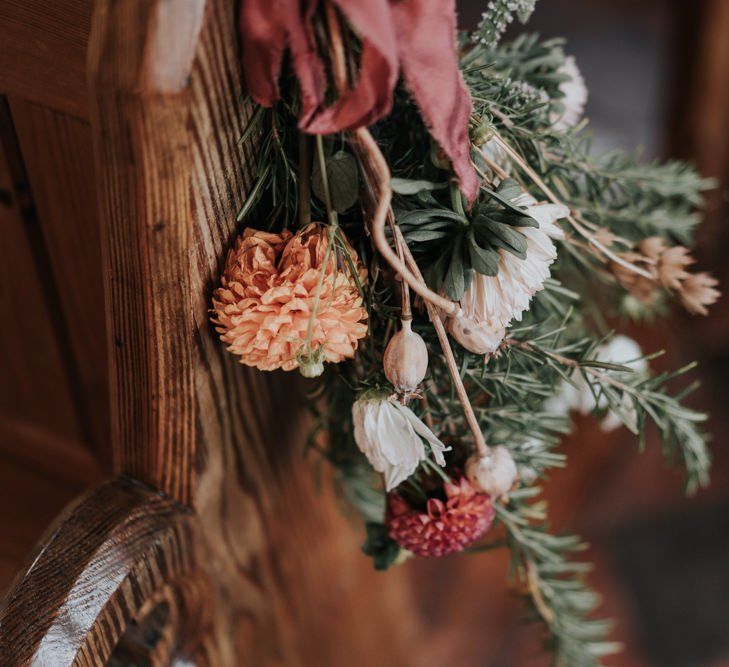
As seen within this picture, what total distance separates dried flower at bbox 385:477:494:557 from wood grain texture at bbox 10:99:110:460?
0.91ft

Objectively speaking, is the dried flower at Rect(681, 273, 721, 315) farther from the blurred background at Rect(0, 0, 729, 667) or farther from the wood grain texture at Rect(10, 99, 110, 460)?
the wood grain texture at Rect(10, 99, 110, 460)

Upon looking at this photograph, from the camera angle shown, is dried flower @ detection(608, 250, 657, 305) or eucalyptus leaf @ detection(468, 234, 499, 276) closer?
eucalyptus leaf @ detection(468, 234, 499, 276)

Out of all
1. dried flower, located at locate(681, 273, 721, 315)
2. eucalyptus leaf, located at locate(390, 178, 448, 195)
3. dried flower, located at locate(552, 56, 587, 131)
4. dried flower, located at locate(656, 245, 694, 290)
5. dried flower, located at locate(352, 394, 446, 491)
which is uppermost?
dried flower, located at locate(552, 56, 587, 131)

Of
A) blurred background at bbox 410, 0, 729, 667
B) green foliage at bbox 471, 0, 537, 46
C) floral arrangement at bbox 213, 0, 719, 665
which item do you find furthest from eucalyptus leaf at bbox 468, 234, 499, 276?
blurred background at bbox 410, 0, 729, 667

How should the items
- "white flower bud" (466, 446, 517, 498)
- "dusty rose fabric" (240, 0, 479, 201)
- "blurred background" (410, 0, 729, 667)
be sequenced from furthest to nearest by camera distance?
"blurred background" (410, 0, 729, 667), "white flower bud" (466, 446, 517, 498), "dusty rose fabric" (240, 0, 479, 201)

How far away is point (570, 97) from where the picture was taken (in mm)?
493

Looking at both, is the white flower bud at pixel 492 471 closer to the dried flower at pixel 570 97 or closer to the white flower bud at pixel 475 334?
the white flower bud at pixel 475 334

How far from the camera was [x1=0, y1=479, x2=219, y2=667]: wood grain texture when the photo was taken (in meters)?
0.41

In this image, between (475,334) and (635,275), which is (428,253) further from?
(635,275)

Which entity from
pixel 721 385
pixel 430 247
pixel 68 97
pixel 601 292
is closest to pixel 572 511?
pixel 721 385

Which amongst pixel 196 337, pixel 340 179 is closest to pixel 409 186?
pixel 340 179

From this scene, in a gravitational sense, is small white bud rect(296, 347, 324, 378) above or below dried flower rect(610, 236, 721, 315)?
above

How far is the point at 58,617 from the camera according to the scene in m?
0.41

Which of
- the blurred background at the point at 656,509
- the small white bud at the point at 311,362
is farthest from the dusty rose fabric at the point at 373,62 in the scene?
the blurred background at the point at 656,509
